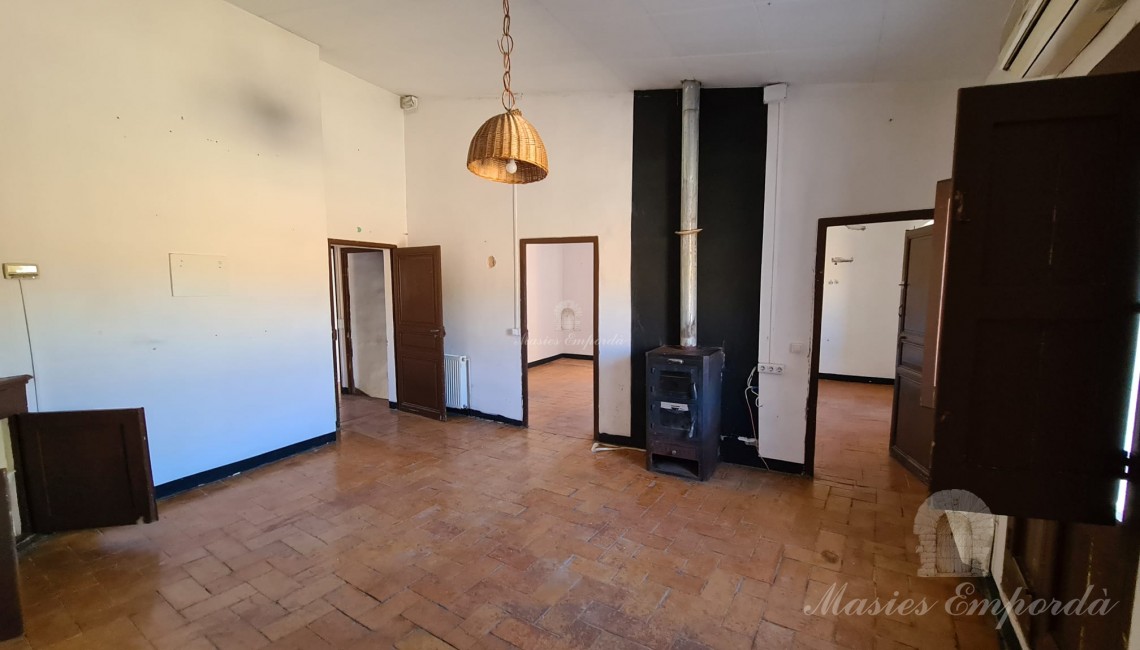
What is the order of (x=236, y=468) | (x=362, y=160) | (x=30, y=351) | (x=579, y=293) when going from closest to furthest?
(x=30, y=351), (x=236, y=468), (x=362, y=160), (x=579, y=293)

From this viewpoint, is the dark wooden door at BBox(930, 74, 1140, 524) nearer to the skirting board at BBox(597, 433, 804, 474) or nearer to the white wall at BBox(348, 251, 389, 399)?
the skirting board at BBox(597, 433, 804, 474)

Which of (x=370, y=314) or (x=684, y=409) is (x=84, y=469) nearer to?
(x=370, y=314)

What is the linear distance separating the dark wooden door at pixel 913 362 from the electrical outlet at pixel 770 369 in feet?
3.78

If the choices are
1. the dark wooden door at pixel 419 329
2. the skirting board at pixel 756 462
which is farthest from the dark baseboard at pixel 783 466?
the dark wooden door at pixel 419 329

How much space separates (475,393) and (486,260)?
1632mm

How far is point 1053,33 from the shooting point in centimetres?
178

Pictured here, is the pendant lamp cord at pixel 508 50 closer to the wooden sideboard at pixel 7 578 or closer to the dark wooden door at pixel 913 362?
the wooden sideboard at pixel 7 578

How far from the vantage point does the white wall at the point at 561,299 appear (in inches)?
366

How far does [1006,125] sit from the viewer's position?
1418 millimetres

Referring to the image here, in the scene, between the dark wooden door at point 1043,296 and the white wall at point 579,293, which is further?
the white wall at point 579,293

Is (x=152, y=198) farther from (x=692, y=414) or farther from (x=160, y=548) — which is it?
(x=692, y=414)

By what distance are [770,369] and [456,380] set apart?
3615 millimetres

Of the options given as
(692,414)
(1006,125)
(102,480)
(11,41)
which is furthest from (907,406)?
(11,41)

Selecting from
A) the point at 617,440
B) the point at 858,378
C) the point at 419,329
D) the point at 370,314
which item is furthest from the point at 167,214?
the point at 858,378
